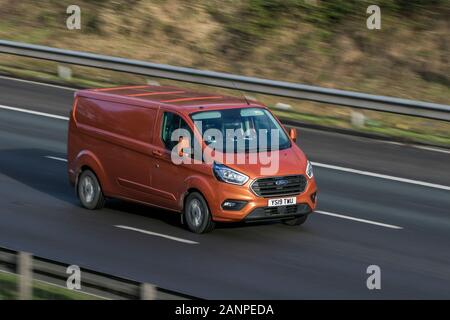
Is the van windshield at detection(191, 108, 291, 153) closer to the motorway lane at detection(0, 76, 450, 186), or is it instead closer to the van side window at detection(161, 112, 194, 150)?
the van side window at detection(161, 112, 194, 150)

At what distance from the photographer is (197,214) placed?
15.1 metres

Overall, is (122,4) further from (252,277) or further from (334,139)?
(252,277)

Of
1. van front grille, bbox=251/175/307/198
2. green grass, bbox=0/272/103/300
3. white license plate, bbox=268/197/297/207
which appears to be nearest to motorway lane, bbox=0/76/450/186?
van front grille, bbox=251/175/307/198

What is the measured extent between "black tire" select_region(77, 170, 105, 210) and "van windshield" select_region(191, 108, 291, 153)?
2.19 m

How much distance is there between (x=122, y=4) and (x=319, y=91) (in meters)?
9.91

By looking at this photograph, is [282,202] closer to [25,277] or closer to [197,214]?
[197,214]

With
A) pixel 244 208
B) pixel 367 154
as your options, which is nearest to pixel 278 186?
pixel 244 208

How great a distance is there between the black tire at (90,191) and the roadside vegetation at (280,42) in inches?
304

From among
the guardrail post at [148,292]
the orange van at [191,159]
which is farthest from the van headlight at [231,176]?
the guardrail post at [148,292]

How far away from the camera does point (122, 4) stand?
31.3m

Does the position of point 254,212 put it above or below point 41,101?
below

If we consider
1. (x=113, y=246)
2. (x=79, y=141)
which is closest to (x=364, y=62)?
(x=79, y=141)

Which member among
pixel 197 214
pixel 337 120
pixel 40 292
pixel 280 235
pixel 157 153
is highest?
pixel 337 120

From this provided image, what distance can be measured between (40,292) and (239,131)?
4.85 meters
